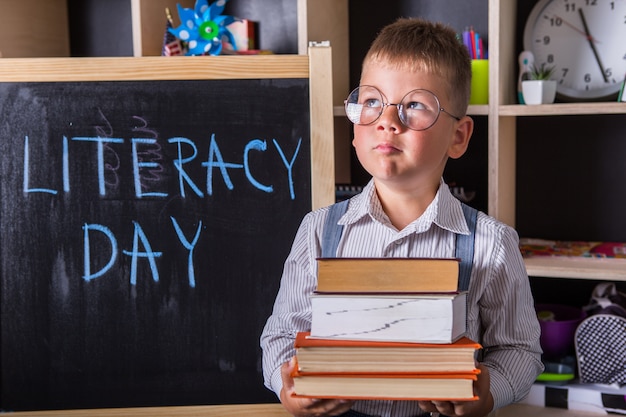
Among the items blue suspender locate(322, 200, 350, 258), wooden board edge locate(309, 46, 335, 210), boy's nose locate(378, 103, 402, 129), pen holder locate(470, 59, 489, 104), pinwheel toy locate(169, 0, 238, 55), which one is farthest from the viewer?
pinwheel toy locate(169, 0, 238, 55)

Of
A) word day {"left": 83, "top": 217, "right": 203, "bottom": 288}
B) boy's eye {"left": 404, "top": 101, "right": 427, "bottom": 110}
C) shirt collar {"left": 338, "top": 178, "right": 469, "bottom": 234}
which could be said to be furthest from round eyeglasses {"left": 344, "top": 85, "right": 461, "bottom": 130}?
word day {"left": 83, "top": 217, "right": 203, "bottom": 288}

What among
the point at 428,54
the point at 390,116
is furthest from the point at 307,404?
the point at 428,54

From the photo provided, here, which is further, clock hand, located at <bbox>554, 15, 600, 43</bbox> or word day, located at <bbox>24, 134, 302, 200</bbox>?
clock hand, located at <bbox>554, 15, 600, 43</bbox>

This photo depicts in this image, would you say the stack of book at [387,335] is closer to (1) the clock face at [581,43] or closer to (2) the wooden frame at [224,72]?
(2) the wooden frame at [224,72]

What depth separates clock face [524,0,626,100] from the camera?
1887 mm

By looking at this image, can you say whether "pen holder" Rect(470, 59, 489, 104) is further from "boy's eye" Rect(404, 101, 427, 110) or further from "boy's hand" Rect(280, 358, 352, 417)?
"boy's hand" Rect(280, 358, 352, 417)

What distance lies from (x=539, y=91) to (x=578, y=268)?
1.42ft

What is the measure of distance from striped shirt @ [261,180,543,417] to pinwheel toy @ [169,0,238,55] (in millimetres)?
882

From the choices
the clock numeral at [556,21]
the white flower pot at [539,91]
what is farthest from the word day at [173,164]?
the clock numeral at [556,21]

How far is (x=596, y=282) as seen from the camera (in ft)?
6.65

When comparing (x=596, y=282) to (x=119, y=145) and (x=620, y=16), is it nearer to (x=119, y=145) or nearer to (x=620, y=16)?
(x=620, y=16)

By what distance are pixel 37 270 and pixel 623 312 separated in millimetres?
1374

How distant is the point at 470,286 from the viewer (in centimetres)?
117

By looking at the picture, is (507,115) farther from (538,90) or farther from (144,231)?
(144,231)
